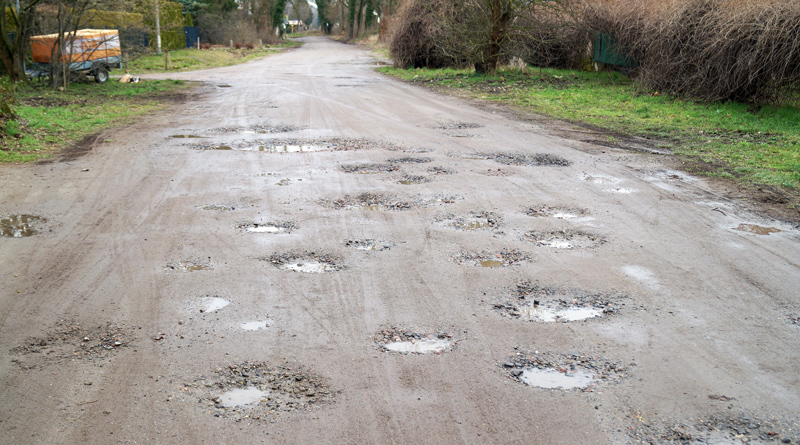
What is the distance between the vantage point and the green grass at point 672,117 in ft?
32.1

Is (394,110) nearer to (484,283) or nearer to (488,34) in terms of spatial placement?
(488,34)

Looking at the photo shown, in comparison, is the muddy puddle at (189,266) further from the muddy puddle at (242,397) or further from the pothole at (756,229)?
the pothole at (756,229)

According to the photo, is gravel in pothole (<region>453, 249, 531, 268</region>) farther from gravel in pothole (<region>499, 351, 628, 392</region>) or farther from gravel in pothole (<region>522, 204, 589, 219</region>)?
gravel in pothole (<region>499, 351, 628, 392</region>)

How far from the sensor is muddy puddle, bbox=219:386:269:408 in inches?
138

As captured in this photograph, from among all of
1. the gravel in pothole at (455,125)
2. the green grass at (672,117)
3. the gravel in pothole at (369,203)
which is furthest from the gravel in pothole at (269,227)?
the gravel in pothole at (455,125)

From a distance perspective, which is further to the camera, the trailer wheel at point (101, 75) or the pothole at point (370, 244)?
the trailer wheel at point (101, 75)

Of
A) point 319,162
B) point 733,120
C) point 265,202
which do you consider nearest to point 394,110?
point 319,162

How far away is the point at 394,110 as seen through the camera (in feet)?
51.1

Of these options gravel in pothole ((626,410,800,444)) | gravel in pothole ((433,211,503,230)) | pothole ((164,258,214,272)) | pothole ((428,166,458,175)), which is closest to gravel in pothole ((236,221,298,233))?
pothole ((164,258,214,272))

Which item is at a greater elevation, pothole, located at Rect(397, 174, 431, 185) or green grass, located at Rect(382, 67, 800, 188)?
green grass, located at Rect(382, 67, 800, 188)

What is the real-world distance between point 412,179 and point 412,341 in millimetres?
4608

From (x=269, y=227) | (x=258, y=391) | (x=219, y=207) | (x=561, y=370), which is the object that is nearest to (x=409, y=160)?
(x=219, y=207)

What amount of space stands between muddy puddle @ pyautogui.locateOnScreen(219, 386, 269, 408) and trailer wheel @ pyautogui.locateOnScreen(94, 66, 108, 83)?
67.9 ft

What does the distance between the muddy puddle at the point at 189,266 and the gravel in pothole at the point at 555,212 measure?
11.5 ft
